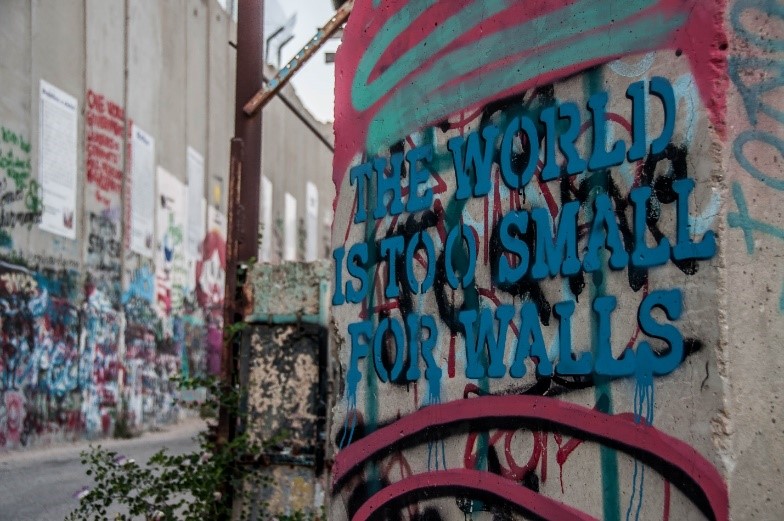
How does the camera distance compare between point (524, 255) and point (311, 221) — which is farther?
point (311, 221)

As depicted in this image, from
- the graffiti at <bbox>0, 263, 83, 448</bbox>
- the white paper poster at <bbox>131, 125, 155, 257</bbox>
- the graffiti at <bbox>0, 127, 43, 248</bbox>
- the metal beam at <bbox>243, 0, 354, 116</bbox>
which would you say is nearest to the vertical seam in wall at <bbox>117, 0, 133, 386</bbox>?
the white paper poster at <bbox>131, 125, 155, 257</bbox>

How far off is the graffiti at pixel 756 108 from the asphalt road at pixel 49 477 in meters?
4.29

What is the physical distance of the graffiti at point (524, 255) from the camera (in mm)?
2920

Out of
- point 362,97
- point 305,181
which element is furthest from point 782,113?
point 305,181

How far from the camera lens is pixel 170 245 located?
65.4ft

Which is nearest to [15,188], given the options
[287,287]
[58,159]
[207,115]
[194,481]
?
[58,159]

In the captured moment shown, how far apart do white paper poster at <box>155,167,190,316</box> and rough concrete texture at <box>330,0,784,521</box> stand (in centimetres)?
1534

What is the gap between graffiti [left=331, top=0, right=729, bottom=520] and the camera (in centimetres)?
292

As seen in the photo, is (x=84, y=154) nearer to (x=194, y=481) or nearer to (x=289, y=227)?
(x=194, y=481)

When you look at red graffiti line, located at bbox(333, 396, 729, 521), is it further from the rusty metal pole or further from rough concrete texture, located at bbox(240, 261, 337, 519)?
the rusty metal pole

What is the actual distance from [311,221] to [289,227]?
9.91 feet

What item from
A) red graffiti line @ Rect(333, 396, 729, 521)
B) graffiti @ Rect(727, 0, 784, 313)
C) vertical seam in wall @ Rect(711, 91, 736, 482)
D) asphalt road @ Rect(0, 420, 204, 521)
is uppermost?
graffiti @ Rect(727, 0, 784, 313)

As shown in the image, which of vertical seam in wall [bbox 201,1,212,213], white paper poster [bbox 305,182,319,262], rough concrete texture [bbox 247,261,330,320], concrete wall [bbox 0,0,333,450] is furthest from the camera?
white paper poster [bbox 305,182,319,262]

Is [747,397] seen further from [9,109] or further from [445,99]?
[9,109]
